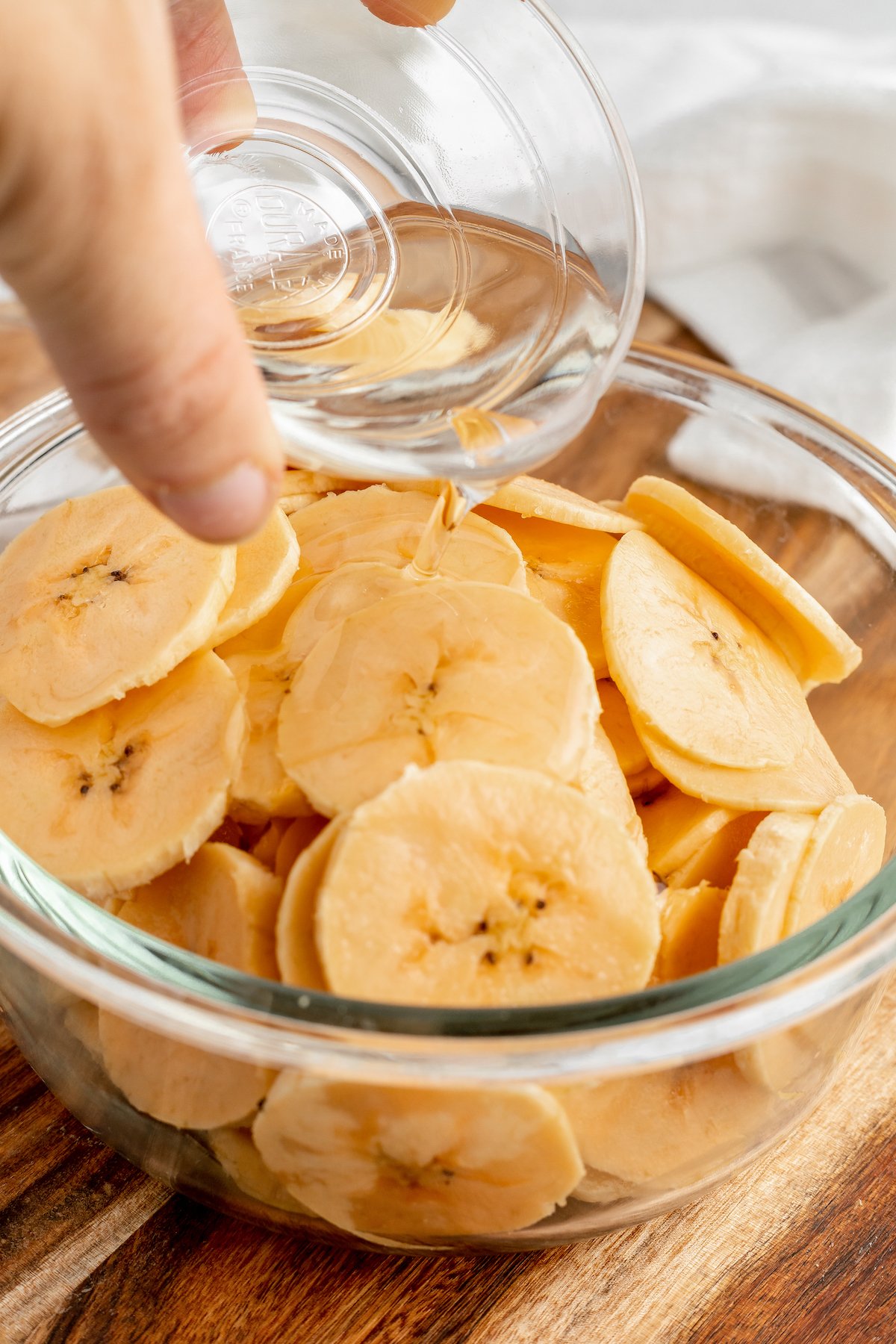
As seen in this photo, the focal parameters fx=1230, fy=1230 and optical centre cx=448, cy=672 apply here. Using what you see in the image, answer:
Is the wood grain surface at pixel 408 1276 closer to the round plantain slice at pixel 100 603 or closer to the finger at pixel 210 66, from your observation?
the round plantain slice at pixel 100 603

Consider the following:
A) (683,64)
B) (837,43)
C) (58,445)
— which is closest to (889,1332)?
(58,445)

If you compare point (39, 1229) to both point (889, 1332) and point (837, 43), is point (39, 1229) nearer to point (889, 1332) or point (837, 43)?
point (889, 1332)

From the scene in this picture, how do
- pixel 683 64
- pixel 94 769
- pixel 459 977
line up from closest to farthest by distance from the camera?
pixel 459 977
pixel 94 769
pixel 683 64

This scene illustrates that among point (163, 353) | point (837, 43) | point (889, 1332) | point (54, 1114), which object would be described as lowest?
point (889, 1332)

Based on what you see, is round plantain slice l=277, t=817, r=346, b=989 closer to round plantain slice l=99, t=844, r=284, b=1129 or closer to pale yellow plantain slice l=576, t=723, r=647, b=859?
round plantain slice l=99, t=844, r=284, b=1129

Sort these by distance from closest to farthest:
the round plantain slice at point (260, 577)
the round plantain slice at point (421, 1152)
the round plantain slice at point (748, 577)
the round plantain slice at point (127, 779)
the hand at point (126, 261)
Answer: the hand at point (126, 261) → the round plantain slice at point (421, 1152) → the round plantain slice at point (127, 779) → the round plantain slice at point (260, 577) → the round plantain slice at point (748, 577)

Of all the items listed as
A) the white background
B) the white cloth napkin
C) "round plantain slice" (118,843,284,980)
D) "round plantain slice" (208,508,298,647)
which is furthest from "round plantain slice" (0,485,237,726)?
the white background

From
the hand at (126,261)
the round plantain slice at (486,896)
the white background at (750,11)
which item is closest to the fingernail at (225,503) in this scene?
the hand at (126,261)
